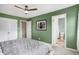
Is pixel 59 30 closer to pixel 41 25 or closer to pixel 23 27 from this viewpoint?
pixel 41 25

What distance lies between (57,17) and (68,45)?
0.54m

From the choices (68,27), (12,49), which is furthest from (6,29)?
(68,27)

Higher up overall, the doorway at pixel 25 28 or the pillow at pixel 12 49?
the doorway at pixel 25 28

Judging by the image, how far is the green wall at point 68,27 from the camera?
1143mm

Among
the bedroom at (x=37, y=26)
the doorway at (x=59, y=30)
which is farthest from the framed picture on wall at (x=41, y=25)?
the doorway at (x=59, y=30)

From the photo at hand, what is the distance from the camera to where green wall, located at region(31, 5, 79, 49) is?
45.0 inches

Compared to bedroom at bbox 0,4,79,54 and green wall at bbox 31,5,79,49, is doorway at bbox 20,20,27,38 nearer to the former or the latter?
bedroom at bbox 0,4,79,54

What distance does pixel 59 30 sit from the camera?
1.09 metres

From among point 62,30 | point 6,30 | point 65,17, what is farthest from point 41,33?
point 6,30

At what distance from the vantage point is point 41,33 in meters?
1.31

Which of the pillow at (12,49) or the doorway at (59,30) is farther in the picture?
the doorway at (59,30)

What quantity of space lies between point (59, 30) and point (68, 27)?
0.63 feet

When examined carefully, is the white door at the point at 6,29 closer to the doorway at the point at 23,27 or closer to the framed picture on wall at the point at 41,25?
the doorway at the point at 23,27

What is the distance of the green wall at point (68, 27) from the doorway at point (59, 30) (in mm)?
57
